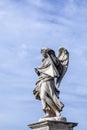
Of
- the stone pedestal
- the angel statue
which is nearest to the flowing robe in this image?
the angel statue

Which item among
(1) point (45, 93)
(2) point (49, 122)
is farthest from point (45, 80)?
(2) point (49, 122)

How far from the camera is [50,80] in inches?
808

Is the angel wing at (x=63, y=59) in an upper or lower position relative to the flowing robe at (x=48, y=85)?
upper

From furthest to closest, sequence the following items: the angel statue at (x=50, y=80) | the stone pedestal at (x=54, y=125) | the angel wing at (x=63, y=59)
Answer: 1. the angel wing at (x=63, y=59)
2. the angel statue at (x=50, y=80)
3. the stone pedestal at (x=54, y=125)

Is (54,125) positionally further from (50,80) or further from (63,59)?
(63,59)

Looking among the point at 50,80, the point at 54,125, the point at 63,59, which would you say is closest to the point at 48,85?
the point at 50,80

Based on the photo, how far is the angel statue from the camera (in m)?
20.2

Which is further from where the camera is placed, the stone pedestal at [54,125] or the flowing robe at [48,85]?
the flowing robe at [48,85]

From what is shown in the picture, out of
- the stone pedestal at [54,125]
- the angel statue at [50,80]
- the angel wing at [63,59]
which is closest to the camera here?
the stone pedestal at [54,125]

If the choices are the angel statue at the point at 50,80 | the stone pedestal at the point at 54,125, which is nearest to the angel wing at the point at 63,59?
the angel statue at the point at 50,80

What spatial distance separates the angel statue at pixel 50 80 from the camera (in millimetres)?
20203

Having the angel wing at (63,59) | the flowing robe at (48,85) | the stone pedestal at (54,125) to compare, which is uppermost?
the angel wing at (63,59)

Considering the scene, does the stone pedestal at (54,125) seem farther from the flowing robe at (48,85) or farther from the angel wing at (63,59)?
the angel wing at (63,59)

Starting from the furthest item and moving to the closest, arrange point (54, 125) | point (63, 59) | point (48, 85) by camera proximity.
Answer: point (63, 59), point (48, 85), point (54, 125)
